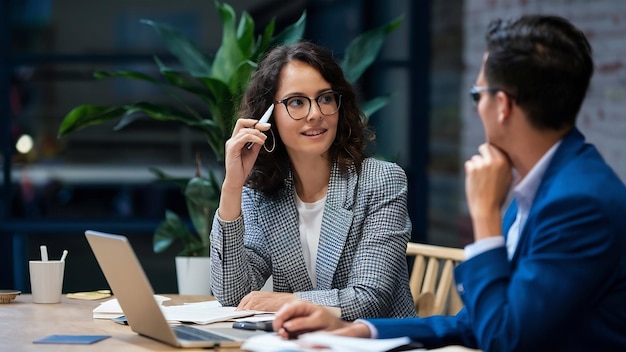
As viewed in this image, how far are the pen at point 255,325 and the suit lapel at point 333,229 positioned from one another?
19.0 inches

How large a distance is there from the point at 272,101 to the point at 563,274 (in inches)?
50.0

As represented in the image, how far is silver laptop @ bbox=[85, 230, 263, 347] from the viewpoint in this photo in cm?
175

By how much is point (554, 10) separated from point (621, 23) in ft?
1.49

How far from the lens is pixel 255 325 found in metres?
1.91

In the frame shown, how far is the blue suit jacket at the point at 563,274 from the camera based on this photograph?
4.87ft

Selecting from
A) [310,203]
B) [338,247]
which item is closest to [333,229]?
[338,247]

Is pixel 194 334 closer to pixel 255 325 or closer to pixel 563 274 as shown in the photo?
pixel 255 325

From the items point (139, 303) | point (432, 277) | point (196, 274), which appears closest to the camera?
point (139, 303)

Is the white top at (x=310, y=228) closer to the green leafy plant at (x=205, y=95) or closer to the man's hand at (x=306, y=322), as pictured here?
the man's hand at (x=306, y=322)

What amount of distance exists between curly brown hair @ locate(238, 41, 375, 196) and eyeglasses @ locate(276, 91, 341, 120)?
0.16 ft

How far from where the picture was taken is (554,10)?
4.22m

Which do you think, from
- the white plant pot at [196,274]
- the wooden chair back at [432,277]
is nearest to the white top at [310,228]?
the wooden chair back at [432,277]

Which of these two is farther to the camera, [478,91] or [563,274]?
[478,91]

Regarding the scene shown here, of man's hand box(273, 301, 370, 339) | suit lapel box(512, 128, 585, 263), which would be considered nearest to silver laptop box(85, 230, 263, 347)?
man's hand box(273, 301, 370, 339)
